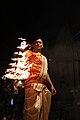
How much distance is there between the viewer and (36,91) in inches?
130

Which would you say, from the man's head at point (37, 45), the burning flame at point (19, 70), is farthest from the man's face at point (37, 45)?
the burning flame at point (19, 70)

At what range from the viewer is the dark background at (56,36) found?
3822 mm

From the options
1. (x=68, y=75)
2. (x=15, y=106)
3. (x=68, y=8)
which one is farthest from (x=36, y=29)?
(x=15, y=106)

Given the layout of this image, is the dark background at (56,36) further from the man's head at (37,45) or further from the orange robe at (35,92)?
the orange robe at (35,92)

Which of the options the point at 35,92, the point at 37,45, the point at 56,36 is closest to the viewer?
the point at 35,92

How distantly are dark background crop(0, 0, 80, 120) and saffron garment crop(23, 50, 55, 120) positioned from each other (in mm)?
509

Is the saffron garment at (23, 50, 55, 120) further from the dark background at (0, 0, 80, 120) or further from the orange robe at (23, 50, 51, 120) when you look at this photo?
the dark background at (0, 0, 80, 120)

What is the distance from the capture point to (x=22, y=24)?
3.83 meters

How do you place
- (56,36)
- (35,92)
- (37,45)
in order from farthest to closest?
1. (56,36)
2. (37,45)
3. (35,92)

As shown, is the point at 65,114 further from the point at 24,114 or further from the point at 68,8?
the point at 68,8

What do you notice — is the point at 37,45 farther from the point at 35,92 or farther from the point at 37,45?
the point at 35,92

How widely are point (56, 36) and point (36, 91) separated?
1.00m

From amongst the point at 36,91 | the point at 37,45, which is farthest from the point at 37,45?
the point at 36,91

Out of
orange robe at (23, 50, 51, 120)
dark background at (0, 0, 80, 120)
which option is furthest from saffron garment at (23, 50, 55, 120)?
dark background at (0, 0, 80, 120)
